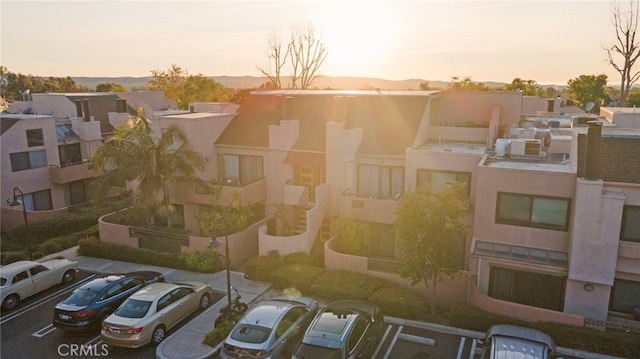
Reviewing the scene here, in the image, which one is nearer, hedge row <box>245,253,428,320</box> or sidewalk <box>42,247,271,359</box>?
sidewalk <box>42,247,271,359</box>

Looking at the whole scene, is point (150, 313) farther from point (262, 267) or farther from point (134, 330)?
point (262, 267)

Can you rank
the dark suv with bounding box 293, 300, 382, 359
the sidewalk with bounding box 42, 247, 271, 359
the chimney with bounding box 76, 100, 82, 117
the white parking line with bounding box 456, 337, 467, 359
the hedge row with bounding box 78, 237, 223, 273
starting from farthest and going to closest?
the chimney with bounding box 76, 100, 82, 117 < the hedge row with bounding box 78, 237, 223, 273 < the sidewalk with bounding box 42, 247, 271, 359 < the white parking line with bounding box 456, 337, 467, 359 < the dark suv with bounding box 293, 300, 382, 359

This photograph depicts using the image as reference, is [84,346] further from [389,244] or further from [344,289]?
[389,244]

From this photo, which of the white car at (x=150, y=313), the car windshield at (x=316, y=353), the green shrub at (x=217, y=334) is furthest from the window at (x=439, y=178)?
the white car at (x=150, y=313)

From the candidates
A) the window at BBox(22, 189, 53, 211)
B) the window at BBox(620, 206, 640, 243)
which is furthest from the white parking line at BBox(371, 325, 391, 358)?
the window at BBox(22, 189, 53, 211)

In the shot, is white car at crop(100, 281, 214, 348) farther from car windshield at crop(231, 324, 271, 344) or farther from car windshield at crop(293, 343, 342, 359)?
car windshield at crop(293, 343, 342, 359)

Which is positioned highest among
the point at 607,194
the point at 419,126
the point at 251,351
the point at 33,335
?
the point at 419,126

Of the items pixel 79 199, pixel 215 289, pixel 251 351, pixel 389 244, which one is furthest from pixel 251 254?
pixel 79 199

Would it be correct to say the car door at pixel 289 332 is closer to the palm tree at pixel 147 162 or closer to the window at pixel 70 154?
the palm tree at pixel 147 162
